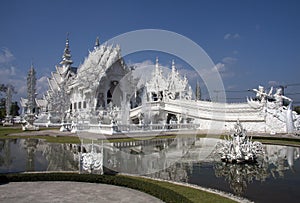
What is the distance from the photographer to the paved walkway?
5.90 metres

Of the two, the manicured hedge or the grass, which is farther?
the manicured hedge

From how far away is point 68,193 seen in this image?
6.41 metres

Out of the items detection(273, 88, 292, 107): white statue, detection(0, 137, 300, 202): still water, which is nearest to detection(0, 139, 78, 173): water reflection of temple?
detection(0, 137, 300, 202): still water

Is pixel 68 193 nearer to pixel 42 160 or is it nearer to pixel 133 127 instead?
pixel 42 160

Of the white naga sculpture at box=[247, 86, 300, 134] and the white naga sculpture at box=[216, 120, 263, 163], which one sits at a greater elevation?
the white naga sculpture at box=[247, 86, 300, 134]

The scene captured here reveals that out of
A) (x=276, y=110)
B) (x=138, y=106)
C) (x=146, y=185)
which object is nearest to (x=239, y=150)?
(x=146, y=185)

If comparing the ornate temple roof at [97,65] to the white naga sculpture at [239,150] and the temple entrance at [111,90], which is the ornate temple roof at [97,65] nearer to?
the temple entrance at [111,90]

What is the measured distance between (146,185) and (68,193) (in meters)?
1.93

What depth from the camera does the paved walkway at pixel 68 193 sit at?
5902 millimetres

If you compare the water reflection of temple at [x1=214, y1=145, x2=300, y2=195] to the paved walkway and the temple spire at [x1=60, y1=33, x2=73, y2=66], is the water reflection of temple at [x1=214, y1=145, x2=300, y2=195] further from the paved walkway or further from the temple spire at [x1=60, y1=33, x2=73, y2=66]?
the temple spire at [x1=60, y1=33, x2=73, y2=66]

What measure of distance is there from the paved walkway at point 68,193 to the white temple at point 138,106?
1402cm

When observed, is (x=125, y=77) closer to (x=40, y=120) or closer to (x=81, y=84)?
(x=81, y=84)

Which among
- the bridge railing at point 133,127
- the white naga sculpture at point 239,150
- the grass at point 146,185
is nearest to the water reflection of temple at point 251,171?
the white naga sculpture at point 239,150

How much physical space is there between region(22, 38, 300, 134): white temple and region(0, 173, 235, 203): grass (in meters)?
13.3
